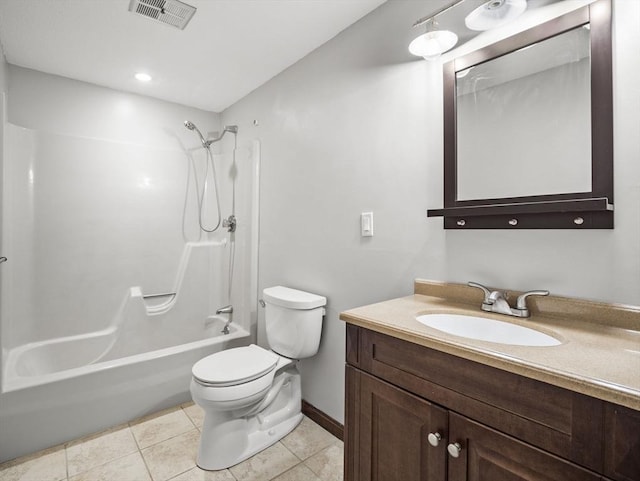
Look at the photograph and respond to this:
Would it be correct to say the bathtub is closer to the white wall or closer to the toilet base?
the toilet base

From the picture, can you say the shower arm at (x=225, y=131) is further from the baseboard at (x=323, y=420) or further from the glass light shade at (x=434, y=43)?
the baseboard at (x=323, y=420)

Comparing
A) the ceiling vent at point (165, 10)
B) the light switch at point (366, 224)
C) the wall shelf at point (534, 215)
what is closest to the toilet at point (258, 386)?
the light switch at point (366, 224)

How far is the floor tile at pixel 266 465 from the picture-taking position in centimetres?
157

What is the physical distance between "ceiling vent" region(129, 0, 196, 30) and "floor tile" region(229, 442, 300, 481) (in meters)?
2.37

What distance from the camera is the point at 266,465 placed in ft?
5.38

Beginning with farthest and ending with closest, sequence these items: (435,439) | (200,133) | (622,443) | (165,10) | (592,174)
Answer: (200,133)
(165,10)
(592,174)
(435,439)
(622,443)

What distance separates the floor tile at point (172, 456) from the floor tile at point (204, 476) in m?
0.03

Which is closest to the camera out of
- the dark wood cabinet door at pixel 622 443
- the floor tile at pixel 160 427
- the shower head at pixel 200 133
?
the dark wood cabinet door at pixel 622 443

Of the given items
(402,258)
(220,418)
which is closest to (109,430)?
(220,418)

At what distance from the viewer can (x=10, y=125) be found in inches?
83.1

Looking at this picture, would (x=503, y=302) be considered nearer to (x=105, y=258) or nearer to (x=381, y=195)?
(x=381, y=195)

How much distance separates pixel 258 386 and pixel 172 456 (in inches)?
24.1

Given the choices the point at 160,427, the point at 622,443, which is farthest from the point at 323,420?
the point at 622,443

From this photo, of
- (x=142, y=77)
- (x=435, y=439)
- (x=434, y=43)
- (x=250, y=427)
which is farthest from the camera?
(x=142, y=77)
